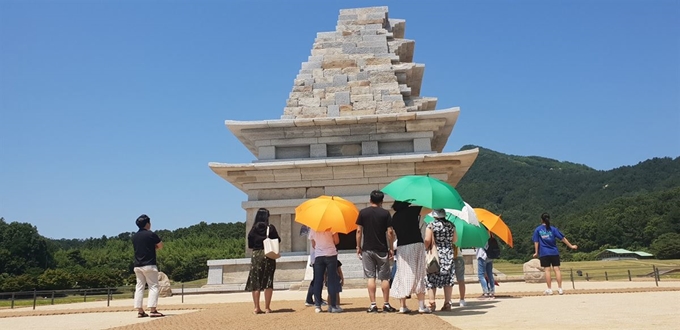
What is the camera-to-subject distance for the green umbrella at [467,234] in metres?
10.3

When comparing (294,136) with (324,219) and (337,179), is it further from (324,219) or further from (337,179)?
(324,219)

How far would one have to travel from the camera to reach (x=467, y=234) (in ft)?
34.1

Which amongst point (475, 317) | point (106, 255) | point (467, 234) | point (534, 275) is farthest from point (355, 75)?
point (106, 255)

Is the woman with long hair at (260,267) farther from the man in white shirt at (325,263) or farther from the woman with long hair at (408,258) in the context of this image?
the woman with long hair at (408,258)

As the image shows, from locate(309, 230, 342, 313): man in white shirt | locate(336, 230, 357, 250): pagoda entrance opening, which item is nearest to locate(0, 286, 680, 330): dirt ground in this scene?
locate(309, 230, 342, 313): man in white shirt

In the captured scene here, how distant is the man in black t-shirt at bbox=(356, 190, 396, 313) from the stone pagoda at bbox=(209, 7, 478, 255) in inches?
402

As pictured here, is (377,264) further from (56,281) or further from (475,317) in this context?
(56,281)

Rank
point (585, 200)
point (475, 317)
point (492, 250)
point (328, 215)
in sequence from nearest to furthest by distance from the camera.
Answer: point (475, 317) < point (328, 215) < point (492, 250) < point (585, 200)

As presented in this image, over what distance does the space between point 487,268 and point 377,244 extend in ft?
14.0

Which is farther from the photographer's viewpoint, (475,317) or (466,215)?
(466,215)

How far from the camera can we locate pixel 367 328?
7.15m

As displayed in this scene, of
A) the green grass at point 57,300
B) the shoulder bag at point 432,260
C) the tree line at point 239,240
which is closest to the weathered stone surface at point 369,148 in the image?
the green grass at point 57,300

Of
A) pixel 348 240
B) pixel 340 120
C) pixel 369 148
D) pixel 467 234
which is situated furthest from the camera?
pixel 369 148

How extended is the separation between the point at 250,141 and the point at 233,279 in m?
6.05
